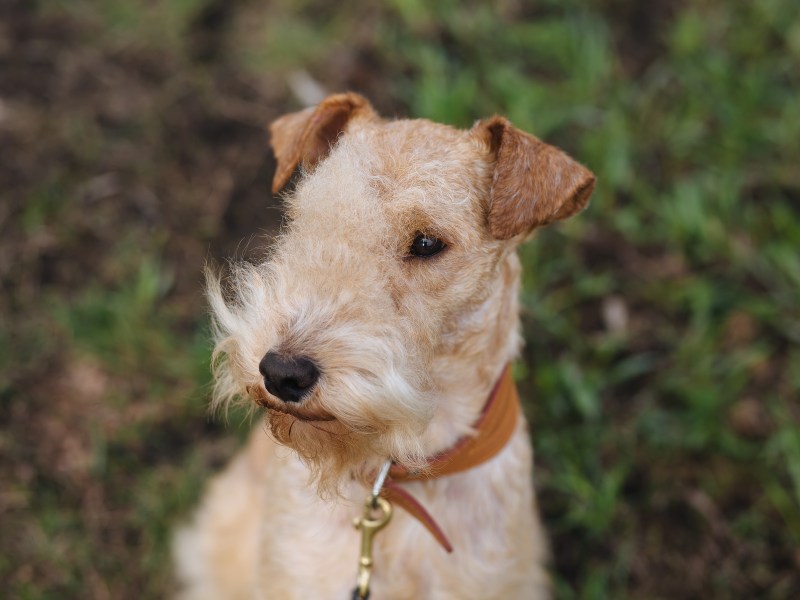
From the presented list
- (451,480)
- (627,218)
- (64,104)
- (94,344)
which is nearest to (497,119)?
(451,480)

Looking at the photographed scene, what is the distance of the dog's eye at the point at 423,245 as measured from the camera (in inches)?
89.7

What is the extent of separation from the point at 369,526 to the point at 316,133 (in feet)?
4.48

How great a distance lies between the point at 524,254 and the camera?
4.43 m

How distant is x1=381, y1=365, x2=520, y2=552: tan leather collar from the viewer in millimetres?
2525

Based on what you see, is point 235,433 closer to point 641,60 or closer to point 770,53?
point 641,60

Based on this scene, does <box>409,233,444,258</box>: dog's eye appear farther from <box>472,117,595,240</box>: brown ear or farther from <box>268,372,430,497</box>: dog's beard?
<box>268,372,430,497</box>: dog's beard

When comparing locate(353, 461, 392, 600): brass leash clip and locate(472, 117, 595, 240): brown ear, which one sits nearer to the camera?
locate(472, 117, 595, 240): brown ear

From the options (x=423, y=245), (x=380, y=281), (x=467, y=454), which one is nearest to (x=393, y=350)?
(x=380, y=281)

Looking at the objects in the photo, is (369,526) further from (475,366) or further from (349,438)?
(475,366)

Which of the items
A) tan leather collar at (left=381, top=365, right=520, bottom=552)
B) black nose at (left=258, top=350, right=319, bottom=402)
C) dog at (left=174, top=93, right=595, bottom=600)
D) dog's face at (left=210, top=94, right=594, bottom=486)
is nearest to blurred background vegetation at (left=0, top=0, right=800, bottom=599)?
dog at (left=174, top=93, right=595, bottom=600)

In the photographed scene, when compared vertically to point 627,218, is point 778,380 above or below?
below

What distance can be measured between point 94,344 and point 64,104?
5.69 ft

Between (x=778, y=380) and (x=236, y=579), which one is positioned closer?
(x=236, y=579)

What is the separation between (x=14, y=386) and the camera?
13.3 feet
